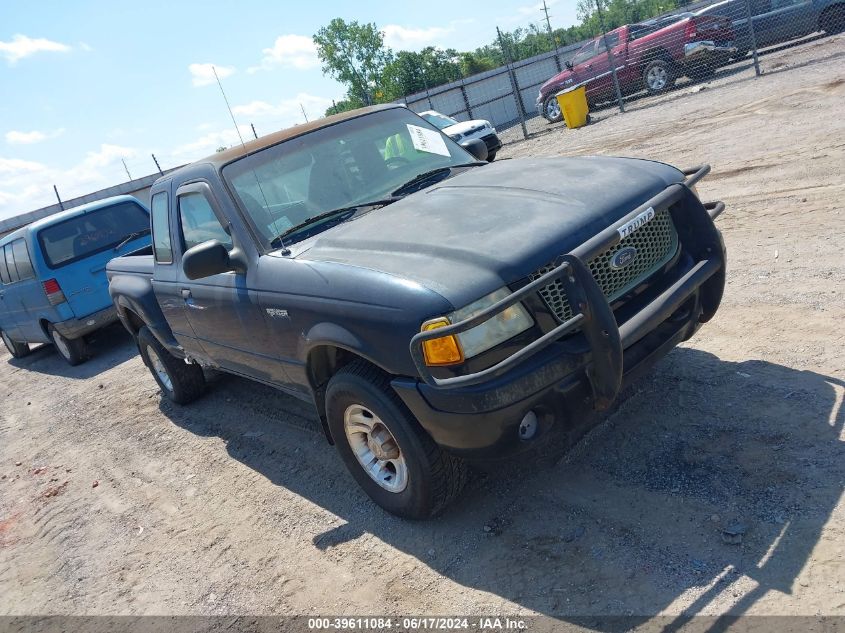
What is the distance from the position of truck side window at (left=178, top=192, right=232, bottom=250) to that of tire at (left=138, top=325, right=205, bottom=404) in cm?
173

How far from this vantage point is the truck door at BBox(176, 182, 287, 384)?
404 cm

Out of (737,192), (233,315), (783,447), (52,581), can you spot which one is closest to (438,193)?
(233,315)

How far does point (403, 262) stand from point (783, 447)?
1.99 meters

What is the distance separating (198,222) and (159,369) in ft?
8.55

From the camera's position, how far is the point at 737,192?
7.00 meters

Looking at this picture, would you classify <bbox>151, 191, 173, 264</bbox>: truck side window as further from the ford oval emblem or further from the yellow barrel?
Answer: the yellow barrel

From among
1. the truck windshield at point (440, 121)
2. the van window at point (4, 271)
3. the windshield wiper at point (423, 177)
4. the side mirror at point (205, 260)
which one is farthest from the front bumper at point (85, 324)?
the truck windshield at point (440, 121)

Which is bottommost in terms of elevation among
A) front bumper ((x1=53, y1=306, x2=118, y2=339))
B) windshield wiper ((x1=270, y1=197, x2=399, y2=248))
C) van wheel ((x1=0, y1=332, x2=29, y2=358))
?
van wheel ((x1=0, y1=332, x2=29, y2=358))

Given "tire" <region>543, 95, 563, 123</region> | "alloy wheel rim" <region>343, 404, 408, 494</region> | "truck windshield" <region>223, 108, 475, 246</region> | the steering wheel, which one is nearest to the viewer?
"alloy wheel rim" <region>343, 404, 408, 494</region>

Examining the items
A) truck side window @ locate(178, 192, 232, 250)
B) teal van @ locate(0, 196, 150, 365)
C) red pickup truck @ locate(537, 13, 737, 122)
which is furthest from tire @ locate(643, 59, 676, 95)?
truck side window @ locate(178, 192, 232, 250)

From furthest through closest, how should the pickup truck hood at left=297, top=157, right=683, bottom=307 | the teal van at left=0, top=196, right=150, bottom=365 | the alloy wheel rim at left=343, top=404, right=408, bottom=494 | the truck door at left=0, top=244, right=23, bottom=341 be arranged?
the truck door at left=0, top=244, right=23, bottom=341 < the teal van at left=0, top=196, right=150, bottom=365 < the alloy wheel rim at left=343, top=404, right=408, bottom=494 < the pickup truck hood at left=297, top=157, right=683, bottom=307

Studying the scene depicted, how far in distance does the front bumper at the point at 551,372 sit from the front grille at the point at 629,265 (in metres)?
0.14

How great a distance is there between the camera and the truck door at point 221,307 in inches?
159

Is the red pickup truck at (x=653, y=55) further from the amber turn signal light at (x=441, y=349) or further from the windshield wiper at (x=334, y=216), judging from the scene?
the amber turn signal light at (x=441, y=349)
